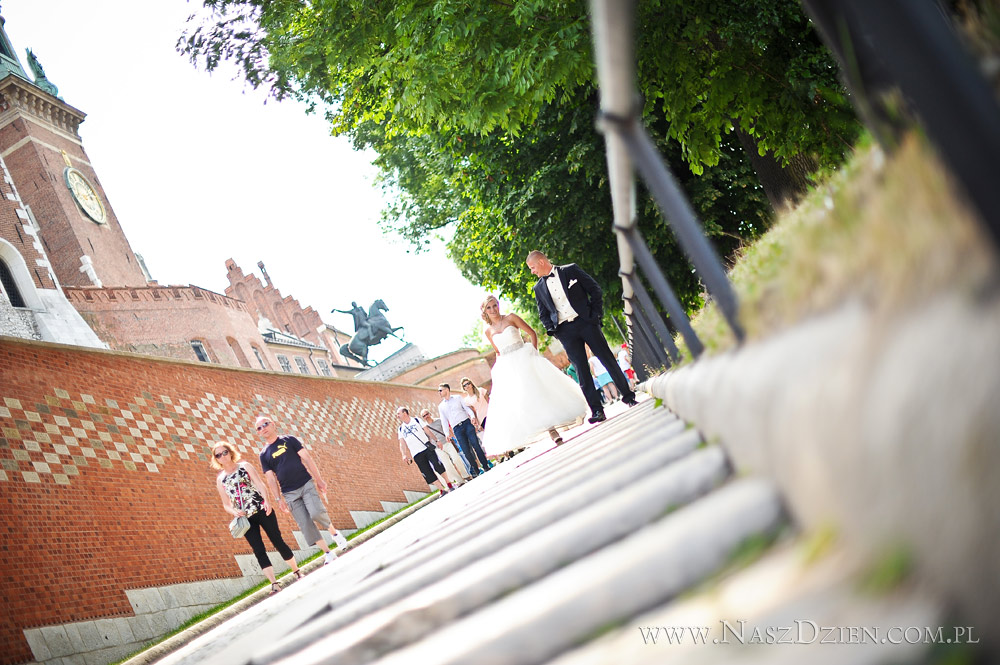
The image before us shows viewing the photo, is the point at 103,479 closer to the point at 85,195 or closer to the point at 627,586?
the point at 627,586

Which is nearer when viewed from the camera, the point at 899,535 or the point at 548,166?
the point at 899,535

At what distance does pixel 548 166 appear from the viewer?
13.7m

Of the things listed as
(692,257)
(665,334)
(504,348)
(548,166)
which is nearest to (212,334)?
(548,166)

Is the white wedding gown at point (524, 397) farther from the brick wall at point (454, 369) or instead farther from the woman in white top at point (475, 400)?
the brick wall at point (454, 369)

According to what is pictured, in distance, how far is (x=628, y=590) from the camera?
1.36 metres

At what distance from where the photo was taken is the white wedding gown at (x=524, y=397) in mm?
8898

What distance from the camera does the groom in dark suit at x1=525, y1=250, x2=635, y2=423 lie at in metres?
8.02

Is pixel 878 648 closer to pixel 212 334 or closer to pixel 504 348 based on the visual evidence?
pixel 504 348

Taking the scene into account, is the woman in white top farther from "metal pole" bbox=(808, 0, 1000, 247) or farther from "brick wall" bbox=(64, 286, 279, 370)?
"brick wall" bbox=(64, 286, 279, 370)

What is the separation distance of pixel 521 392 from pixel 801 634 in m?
8.09

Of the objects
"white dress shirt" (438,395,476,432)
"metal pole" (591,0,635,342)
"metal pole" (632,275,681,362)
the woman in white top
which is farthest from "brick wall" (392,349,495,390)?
"metal pole" (591,0,635,342)

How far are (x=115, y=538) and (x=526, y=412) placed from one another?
537 cm

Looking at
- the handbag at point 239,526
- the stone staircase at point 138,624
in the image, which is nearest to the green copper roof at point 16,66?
the stone staircase at point 138,624

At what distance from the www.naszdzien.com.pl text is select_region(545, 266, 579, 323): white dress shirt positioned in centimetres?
683
